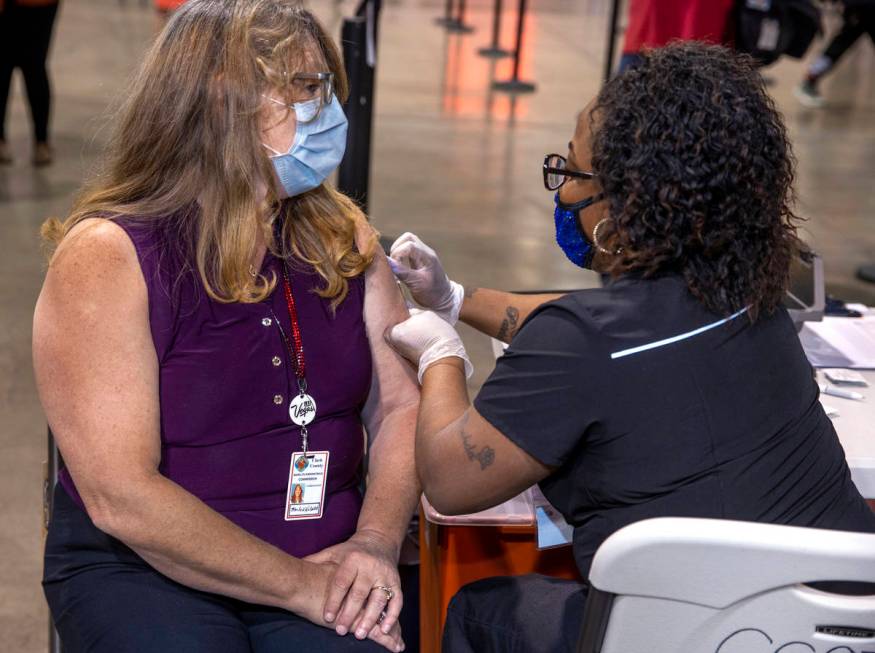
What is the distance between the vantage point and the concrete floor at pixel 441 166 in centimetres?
323

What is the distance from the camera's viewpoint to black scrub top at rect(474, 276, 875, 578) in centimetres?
138

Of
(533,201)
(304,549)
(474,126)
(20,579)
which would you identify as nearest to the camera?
(304,549)

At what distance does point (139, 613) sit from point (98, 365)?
1.17 ft

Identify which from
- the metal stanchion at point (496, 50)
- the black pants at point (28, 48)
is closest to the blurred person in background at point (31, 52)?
the black pants at point (28, 48)

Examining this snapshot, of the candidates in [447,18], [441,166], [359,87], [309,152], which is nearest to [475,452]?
[309,152]

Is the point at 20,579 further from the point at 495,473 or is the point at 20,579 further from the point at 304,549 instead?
the point at 495,473

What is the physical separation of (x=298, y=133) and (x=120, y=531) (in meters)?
0.65

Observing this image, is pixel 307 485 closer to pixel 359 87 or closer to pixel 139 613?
pixel 139 613

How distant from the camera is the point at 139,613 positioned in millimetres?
1588

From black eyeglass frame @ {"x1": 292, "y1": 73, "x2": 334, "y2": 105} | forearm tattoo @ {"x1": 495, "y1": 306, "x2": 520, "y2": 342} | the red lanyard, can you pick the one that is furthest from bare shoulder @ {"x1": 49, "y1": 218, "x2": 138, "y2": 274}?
forearm tattoo @ {"x1": 495, "y1": 306, "x2": 520, "y2": 342}

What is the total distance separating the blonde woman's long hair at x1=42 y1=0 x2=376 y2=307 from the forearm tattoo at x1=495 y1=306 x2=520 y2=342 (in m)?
0.60

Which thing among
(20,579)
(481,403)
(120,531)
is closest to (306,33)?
(481,403)

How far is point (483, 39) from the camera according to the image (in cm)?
945

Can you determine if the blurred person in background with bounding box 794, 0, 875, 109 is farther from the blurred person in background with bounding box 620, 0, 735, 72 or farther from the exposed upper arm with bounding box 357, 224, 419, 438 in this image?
the exposed upper arm with bounding box 357, 224, 419, 438
